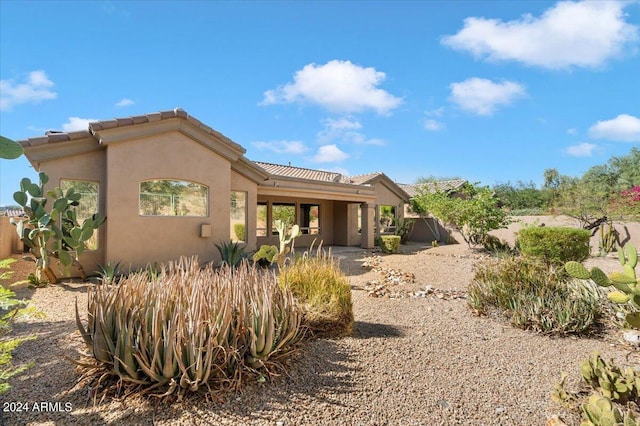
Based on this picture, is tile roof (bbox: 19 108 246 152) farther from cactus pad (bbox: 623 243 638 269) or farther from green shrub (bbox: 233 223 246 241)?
cactus pad (bbox: 623 243 638 269)

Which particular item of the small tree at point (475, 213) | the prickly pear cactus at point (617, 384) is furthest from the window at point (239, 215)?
the small tree at point (475, 213)

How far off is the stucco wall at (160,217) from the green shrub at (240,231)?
62cm

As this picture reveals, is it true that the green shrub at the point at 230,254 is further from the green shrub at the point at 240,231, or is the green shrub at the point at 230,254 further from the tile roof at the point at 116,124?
the tile roof at the point at 116,124

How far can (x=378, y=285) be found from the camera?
9.90m

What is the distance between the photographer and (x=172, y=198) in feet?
38.6

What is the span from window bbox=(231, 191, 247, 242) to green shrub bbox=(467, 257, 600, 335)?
9166 mm

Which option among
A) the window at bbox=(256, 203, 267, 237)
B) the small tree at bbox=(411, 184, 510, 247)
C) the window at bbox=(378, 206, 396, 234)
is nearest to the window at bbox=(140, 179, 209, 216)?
the window at bbox=(256, 203, 267, 237)

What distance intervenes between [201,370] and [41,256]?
9.04m

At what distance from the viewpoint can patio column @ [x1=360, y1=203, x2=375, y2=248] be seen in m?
21.0

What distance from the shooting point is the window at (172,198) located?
11.3 m

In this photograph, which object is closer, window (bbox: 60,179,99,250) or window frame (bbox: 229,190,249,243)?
window (bbox: 60,179,99,250)

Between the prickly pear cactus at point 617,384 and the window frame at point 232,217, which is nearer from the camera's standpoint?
the prickly pear cactus at point 617,384

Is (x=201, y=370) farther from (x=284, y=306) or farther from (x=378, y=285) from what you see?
(x=378, y=285)

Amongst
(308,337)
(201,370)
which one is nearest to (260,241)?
(308,337)
